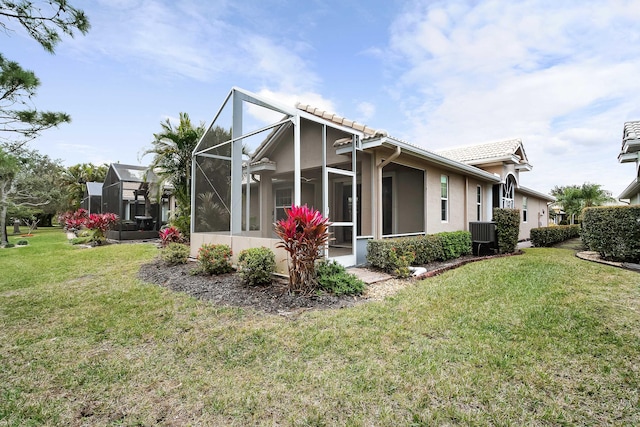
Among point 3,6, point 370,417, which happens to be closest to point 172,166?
point 3,6

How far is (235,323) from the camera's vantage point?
4312 millimetres

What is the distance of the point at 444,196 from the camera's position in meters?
11.2

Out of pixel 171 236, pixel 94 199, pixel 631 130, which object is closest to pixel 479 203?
pixel 631 130

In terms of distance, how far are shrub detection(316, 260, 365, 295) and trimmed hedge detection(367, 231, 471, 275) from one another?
65.5 inches

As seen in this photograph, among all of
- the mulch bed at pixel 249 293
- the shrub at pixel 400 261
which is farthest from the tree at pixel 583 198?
the shrub at pixel 400 261

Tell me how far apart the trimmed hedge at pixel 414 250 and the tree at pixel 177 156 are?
886cm

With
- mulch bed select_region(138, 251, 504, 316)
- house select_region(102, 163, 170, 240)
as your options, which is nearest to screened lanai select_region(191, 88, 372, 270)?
mulch bed select_region(138, 251, 504, 316)

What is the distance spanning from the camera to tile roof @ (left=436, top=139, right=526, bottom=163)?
14210 mm

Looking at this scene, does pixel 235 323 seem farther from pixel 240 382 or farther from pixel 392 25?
pixel 392 25

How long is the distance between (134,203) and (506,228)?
60.3 feet

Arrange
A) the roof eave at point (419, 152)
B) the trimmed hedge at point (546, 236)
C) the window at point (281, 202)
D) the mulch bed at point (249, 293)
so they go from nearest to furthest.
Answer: the mulch bed at point (249, 293), the roof eave at point (419, 152), the window at point (281, 202), the trimmed hedge at point (546, 236)

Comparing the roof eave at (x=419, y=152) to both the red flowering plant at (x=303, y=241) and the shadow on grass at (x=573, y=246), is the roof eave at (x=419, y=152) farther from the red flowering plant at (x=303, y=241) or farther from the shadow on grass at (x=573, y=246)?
the shadow on grass at (x=573, y=246)

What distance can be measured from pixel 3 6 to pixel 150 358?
4746 mm

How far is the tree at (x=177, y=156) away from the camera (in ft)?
43.3
